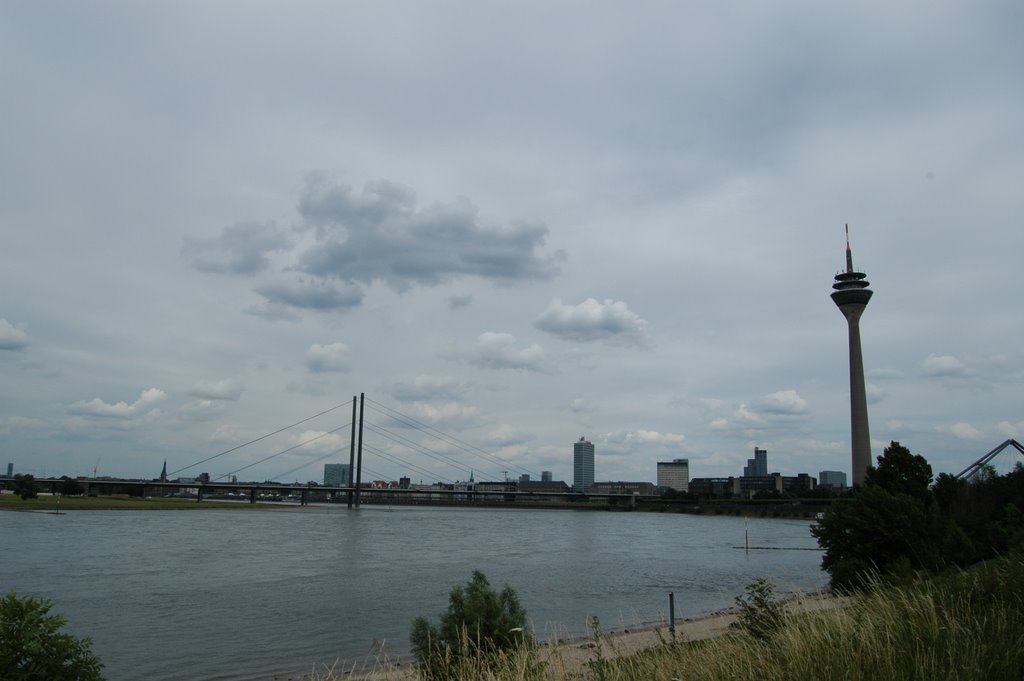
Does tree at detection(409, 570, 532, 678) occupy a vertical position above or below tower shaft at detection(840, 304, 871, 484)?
below

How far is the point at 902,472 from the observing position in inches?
1833

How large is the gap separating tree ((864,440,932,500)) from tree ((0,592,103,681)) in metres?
46.3

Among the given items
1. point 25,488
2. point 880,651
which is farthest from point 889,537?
point 25,488

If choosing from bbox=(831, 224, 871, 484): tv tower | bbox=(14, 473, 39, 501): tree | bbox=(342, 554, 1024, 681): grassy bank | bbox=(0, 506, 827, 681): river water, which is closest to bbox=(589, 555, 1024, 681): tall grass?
bbox=(342, 554, 1024, 681): grassy bank

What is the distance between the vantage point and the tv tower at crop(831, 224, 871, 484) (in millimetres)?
118188

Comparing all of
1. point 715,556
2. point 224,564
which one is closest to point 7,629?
point 224,564

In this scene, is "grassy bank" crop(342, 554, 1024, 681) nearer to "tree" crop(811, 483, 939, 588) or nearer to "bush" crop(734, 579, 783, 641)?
"bush" crop(734, 579, 783, 641)

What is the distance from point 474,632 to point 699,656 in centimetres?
667

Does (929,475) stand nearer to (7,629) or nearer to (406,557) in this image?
(406,557)

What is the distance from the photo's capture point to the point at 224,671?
67.7 ft

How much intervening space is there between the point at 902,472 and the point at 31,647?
161 ft

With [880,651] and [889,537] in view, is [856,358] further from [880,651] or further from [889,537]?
[880,651]

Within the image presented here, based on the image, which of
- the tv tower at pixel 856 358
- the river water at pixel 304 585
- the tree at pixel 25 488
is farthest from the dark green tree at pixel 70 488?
the tv tower at pixel 856 358

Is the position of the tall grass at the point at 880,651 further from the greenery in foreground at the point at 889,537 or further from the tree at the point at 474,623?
the greenery in foreground at the point at 889,537
